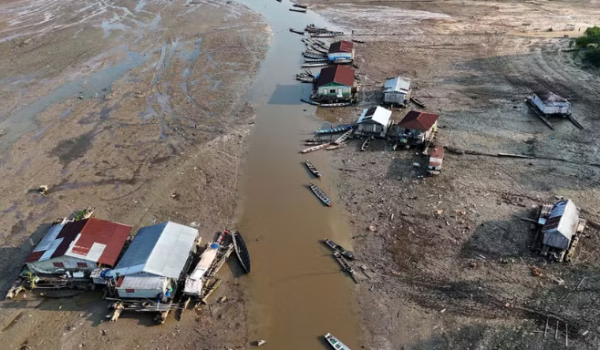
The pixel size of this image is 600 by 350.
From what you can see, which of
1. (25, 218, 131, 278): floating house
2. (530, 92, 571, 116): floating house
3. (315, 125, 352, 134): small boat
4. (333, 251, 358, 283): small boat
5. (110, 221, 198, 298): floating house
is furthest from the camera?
(315, 125, 352, 134): small boat

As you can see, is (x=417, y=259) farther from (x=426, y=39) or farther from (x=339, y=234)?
(x=426, y=39)

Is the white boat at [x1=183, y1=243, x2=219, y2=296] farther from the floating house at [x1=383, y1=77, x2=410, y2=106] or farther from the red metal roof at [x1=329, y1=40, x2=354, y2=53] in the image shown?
the red metal roof at [x1=329, y1=40, x2=354, y2=53]

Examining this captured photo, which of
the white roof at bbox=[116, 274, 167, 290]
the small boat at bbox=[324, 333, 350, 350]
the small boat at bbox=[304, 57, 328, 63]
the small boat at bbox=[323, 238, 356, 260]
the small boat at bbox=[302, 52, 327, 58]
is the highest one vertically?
the small boat at bbox=[302, 52, 327, 58]

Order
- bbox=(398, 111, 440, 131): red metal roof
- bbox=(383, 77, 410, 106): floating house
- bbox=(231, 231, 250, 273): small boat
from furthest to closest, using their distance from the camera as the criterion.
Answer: bbox=(383, 77, 410, 106): floating house
bbox=(398, 111, 440, 131): red metal roof
bbox=(231, 231, 250, 273): small boat

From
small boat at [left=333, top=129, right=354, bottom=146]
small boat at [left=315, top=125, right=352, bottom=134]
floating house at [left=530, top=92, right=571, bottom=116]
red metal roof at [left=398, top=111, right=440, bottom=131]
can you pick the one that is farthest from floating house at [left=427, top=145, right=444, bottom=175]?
floating house at [left=530, top=92, right=571, bottom=116]

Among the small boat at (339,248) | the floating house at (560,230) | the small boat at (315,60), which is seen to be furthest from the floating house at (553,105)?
the small boat at (315,60)

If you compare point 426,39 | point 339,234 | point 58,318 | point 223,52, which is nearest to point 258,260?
point 339,234

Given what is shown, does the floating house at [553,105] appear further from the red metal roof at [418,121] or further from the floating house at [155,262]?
the floating house at [155,262]
